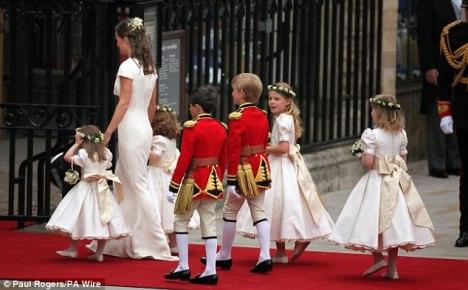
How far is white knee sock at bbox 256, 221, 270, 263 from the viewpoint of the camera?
13.1m

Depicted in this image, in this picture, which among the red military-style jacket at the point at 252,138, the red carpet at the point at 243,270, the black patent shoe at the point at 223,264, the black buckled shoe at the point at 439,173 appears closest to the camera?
the red carpet at the point at 243,270

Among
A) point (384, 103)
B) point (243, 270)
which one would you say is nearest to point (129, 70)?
point (243, 270)

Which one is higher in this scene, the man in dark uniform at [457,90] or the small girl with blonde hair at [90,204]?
the man in dark uniform at [457,90]

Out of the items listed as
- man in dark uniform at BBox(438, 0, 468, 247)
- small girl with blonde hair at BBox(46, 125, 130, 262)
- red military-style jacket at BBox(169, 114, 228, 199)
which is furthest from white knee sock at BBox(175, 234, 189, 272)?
man in dark uniform at BBox(438, 0, 468, 247)

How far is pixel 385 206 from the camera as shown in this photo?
42.5 ft

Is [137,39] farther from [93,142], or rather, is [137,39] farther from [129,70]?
[93,142]

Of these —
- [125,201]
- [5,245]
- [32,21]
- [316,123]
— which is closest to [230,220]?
[125,201]

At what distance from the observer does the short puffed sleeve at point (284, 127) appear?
1370 centimetres

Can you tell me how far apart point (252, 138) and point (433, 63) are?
22.3 ft

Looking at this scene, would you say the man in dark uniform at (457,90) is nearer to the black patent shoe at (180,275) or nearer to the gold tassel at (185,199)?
the gold tassel at (185,199)

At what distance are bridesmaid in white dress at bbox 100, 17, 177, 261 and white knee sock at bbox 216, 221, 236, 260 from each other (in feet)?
2.14

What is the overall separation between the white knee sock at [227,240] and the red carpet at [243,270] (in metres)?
0.14

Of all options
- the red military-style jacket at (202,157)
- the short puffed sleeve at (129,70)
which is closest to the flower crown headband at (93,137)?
the short puffed sleeve at (129,70)

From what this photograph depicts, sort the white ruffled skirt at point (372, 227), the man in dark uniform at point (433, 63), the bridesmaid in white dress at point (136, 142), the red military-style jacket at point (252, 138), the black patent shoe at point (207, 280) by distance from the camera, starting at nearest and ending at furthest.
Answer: the black patent shoe at point (207, 280) < the white ruffled skirt at point (372, 227) < the red military-style jacket at point (252, 138) < the bridesmaid in white dress at point (136, 142) < the man in dark uniform at point (433, 63)
